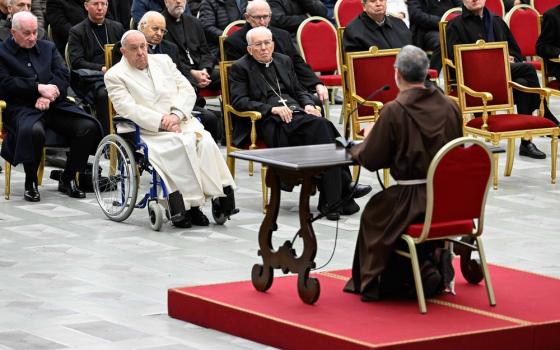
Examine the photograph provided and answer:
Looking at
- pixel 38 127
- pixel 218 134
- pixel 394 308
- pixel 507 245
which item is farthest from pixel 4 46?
pixel 394 308

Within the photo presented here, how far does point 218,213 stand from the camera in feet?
29.4

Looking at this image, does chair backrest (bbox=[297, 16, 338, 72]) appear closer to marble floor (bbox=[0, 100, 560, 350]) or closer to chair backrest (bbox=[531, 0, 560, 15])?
marble floor (bbox=[0, 100, 560, 350])

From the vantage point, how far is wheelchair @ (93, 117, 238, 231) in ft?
28.9

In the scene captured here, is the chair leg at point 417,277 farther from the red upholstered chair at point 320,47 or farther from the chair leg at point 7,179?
the red upholstered chair at point 320,47

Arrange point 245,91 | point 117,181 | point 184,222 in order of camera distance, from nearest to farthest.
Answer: point 184,222
point 117,181
point 245,91

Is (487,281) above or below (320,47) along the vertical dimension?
below

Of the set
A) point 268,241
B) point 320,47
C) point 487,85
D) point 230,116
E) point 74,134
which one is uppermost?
point 320,47

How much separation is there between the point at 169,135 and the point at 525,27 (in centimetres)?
515

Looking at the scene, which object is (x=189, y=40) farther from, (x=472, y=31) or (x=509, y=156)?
(x=509, y=156)

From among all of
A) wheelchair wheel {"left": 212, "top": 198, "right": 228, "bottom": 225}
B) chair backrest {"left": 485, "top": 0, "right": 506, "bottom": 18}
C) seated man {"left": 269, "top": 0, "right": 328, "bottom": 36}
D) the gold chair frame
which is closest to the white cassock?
wheelchair wheel {"left": 212, "top": 198, "right": 228, "bottom": 225}

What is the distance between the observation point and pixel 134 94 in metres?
9.09

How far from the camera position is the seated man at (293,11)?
12844 millimetres

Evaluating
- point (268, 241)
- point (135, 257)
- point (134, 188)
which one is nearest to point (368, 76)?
point (134, 188)

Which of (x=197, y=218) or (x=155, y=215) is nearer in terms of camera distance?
(x=155, y=215)
